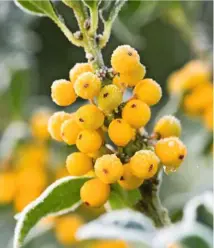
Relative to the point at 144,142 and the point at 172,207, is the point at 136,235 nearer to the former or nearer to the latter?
the point at 144,142

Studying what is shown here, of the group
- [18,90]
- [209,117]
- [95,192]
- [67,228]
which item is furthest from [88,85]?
[18,90]

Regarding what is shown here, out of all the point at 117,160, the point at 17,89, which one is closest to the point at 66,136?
the point at 117,160

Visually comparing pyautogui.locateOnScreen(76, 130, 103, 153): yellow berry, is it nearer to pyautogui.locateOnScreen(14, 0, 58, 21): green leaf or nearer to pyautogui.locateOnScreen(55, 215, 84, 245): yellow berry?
pyautogui.locateOnScreen(14, 0, 58, 21): green leaf

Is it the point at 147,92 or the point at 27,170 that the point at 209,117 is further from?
the point at 147,92

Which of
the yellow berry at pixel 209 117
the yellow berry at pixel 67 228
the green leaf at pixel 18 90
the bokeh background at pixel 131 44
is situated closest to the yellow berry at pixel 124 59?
the bokeh background at pixel 131 44

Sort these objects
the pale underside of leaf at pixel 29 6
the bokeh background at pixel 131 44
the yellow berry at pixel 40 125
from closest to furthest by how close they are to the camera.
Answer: the pale underside of leaf at pixel 29 6 → the bokeh background at pixel 131 44 → the yellow berry at pixel 40 125

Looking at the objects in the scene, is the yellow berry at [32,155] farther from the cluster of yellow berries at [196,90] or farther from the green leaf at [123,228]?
the green leaf at [123,228]

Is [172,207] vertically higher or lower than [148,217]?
higher
